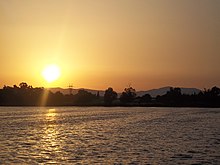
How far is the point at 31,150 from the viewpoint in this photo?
4584 centimetres

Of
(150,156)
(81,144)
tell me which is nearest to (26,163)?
(150,156)

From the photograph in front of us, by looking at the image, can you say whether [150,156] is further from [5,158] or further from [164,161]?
[5,158]

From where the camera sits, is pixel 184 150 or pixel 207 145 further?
pixel 207 145

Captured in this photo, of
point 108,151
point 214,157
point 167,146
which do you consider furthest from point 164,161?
point 167,146

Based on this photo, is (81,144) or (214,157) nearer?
(214,157)

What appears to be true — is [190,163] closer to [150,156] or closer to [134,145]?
[150,156]

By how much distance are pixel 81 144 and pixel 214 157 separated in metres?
17.8

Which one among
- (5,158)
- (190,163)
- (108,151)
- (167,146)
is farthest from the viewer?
(167,146)

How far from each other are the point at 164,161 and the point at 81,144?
16161 millimetres

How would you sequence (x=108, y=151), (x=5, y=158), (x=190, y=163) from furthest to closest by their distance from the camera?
(x=108, y=151)
(x=5, y=158)
(x=190, y=163)

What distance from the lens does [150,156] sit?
4103 cm

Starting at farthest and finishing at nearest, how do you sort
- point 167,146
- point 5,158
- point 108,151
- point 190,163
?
point 167,146
point 108,151
point 5,158
point 190,163

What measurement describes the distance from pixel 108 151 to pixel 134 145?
6.64 meters

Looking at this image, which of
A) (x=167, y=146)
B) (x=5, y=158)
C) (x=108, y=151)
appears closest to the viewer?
(x=5, y=158)
